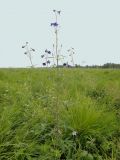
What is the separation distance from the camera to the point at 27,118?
17.2 ft

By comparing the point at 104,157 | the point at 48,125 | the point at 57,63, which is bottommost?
the point at 104,157

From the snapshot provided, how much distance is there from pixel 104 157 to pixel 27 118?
94cm

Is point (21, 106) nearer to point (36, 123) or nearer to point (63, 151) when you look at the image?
point (36, 123)

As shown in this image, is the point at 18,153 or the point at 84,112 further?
the point at 84,112

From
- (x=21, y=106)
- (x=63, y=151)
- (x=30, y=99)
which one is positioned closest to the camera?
(x=63, y=151)

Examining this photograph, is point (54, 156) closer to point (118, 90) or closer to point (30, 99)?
point (30, 99)

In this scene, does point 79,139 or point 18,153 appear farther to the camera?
point 79,139

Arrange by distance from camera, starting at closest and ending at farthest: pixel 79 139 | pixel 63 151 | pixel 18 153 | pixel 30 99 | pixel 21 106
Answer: pixel 18 153 < pixel 63 151 < pixel 79 139 < pixel 21 106 < pixel 30 99

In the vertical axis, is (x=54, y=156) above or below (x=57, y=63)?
below

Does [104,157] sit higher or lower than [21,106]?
lower

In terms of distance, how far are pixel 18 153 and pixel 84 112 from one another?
1.22 meters

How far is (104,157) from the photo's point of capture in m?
5.09

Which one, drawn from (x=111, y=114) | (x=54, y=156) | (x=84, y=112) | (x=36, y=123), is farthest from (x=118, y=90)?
(x=54, y=156)

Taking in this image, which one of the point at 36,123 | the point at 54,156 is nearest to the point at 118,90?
the point at 36,123
